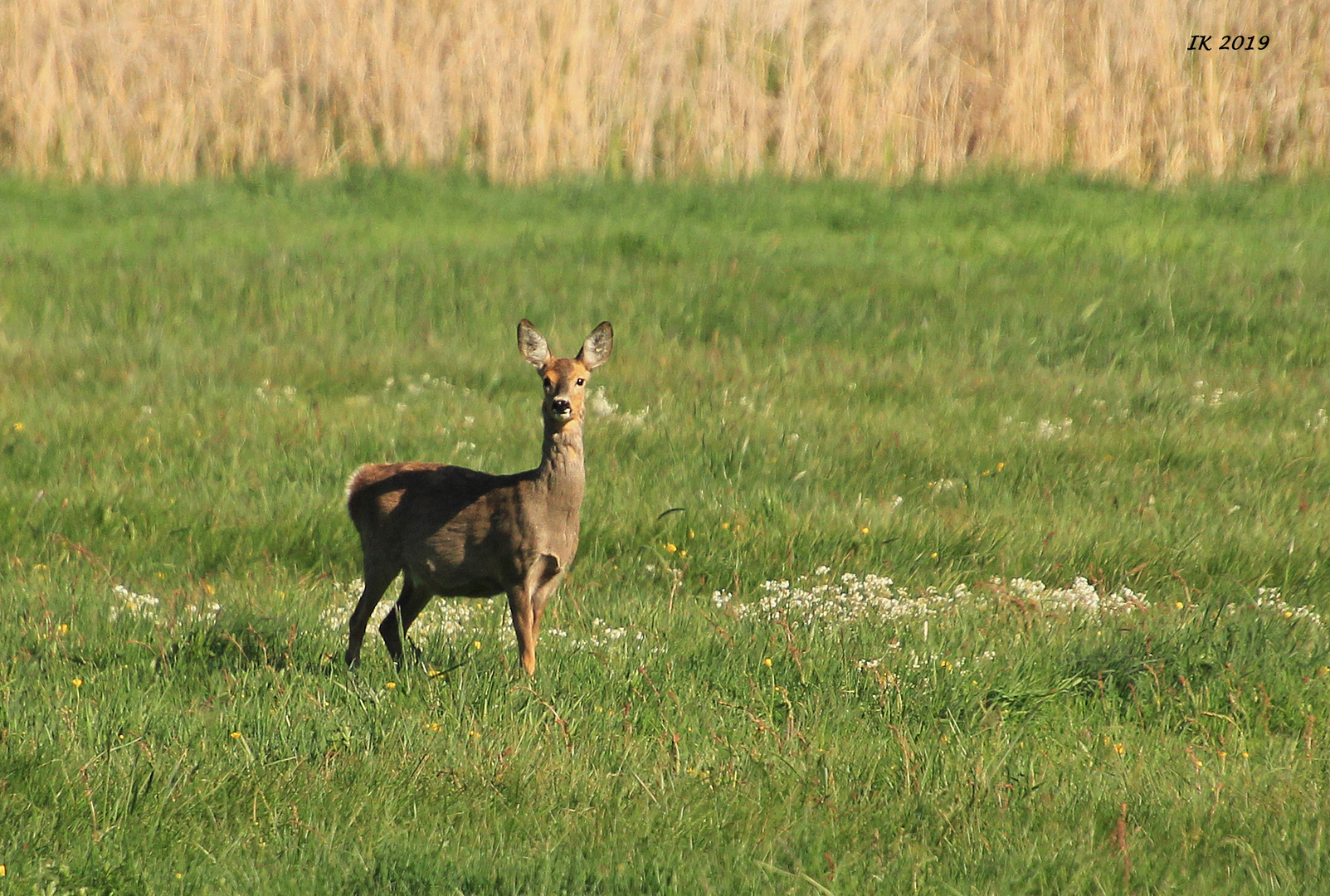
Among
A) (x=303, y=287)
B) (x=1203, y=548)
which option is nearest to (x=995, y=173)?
(x=303, y=287)

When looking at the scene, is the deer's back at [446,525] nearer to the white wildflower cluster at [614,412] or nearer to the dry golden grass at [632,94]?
the white wildflower cluster at [614,412]

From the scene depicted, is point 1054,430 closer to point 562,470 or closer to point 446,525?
point 562,470

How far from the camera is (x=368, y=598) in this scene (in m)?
6.28

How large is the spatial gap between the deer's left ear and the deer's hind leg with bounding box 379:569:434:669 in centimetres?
119

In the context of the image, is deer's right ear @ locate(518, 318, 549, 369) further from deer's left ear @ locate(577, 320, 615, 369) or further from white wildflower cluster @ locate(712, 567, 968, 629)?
white wildflower cluster @ locate(712, 567, 968, 629)

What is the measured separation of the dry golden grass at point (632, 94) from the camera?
55.9 ft

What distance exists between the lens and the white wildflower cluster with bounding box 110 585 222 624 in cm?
648

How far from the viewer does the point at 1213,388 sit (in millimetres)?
11164

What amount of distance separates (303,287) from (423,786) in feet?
29.5

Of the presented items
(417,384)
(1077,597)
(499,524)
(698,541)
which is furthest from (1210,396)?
(499,524)

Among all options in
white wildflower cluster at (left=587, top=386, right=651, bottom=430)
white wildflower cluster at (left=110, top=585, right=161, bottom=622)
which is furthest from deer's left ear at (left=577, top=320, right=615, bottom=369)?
white wildflower cluster at (left=587, top=386, right=651, bottom=430)

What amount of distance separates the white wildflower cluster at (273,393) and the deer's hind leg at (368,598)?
176 inches

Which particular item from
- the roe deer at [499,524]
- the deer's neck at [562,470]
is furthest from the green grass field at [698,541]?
the deer's neck at [562,470]

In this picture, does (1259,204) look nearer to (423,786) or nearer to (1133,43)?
(1133,43)
